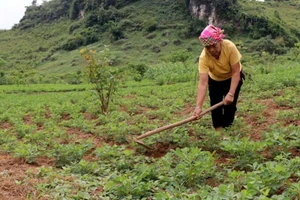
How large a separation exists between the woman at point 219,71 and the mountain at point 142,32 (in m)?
31.4

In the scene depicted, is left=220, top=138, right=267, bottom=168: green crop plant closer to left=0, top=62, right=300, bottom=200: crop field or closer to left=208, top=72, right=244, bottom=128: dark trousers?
left=0, top=62, right=300, bottom=200: crop field

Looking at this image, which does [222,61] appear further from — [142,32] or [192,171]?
[142,32]

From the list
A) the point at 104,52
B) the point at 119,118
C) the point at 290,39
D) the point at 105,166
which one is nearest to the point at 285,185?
the point at 105,166

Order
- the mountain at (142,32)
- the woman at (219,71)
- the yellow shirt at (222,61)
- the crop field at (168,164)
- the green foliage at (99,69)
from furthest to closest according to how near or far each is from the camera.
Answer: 1. the mountain at (142,32)
2. the green foliage at (99,69)
3. the yellow shirt at (222,61)
4. the woman at (219,71)
5. the crop field at (168,164)

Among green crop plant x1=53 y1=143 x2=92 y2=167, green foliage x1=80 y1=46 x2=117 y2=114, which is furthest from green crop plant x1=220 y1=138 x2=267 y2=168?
green foliage x1=80 y1=46 x2=117 y2=114

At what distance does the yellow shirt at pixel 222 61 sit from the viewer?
5.04m

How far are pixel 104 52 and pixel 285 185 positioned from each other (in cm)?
769

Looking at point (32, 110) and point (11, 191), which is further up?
point (11, 191)

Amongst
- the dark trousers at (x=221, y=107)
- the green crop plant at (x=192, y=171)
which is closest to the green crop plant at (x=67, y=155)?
the green crop plant at (x=192, y=171)

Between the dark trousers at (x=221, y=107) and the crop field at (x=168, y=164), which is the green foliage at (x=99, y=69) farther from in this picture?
the dark trousers at (x=221, y=107)

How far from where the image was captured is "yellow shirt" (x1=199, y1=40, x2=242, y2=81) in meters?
5.04

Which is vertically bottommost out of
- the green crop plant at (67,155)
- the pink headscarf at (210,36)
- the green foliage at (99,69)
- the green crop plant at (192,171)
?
the green crop plant at (67,155)

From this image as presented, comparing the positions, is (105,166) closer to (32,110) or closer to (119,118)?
(119,118)

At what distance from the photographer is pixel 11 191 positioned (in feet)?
11.4
